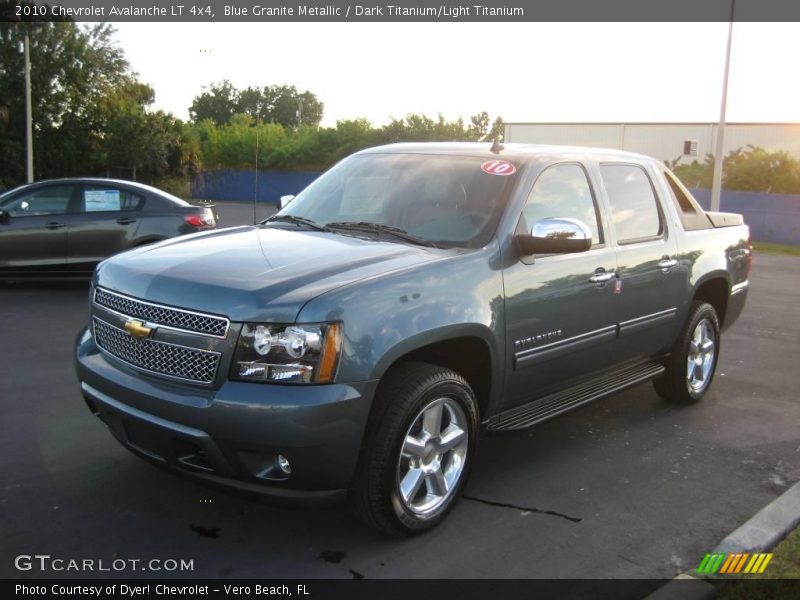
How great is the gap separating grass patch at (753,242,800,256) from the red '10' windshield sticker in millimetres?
21726

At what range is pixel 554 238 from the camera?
4266mm

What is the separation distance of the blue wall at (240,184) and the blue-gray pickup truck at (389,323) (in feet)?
154

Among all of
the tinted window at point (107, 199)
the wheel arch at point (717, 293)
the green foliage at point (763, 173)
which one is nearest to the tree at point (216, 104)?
the green foliage at point (763, 173)

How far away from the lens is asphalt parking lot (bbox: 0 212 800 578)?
3643 mm

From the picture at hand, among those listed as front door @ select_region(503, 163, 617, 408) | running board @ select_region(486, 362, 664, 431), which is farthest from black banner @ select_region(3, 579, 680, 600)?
front door @ select_region(503, 163, 617, 408)

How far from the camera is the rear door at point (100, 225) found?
10.5 m

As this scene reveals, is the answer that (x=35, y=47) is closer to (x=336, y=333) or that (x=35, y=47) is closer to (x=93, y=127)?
(x=93, y=127)

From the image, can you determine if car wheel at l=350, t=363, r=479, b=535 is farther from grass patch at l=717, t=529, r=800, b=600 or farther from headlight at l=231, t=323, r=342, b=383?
grass patch at l=717, t=529, r=800, b=600

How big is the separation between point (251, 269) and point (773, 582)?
271 centimetres

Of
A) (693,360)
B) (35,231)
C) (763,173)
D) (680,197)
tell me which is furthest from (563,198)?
(763,173)

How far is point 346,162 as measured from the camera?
553 cm

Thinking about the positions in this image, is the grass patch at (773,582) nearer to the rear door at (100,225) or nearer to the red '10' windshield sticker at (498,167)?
the red '10' windshield sticker at (498,167)

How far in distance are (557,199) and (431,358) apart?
1407 mm

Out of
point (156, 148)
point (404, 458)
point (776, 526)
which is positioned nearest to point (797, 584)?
point (776, 526)
